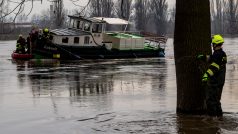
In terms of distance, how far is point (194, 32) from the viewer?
33.4 ft

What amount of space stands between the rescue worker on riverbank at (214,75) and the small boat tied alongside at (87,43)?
21.5 meters

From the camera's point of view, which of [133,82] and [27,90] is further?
[133,82]

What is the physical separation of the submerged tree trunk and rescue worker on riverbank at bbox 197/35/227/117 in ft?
0.92

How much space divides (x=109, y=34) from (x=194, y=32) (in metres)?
25.6

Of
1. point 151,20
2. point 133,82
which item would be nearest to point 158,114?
point 133,82

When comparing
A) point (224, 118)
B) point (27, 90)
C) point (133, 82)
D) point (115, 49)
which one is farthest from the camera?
point (115, 49)

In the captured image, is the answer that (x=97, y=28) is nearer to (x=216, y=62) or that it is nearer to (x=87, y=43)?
(x=87, y=43)

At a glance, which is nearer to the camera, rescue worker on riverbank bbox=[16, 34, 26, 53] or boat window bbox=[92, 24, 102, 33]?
rescue worker on riverbank bbox=[16, 34, 26, 53]

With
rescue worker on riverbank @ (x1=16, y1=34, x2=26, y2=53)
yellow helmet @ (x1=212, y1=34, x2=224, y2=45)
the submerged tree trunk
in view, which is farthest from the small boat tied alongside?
yellow helmet @ (x1=212, y1=34, x2=224, y2=45)

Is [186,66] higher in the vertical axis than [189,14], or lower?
lower

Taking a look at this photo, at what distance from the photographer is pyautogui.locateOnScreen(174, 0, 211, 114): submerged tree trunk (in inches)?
400

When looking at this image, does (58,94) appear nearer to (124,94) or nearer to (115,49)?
(124,94)

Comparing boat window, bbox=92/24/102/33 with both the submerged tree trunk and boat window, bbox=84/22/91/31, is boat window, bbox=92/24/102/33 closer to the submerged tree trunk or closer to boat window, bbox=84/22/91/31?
boat window, bbox=84/22/91/31

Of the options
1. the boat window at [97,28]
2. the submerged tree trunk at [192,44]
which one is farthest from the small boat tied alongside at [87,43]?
the submerged tree trunk at [192,44]
